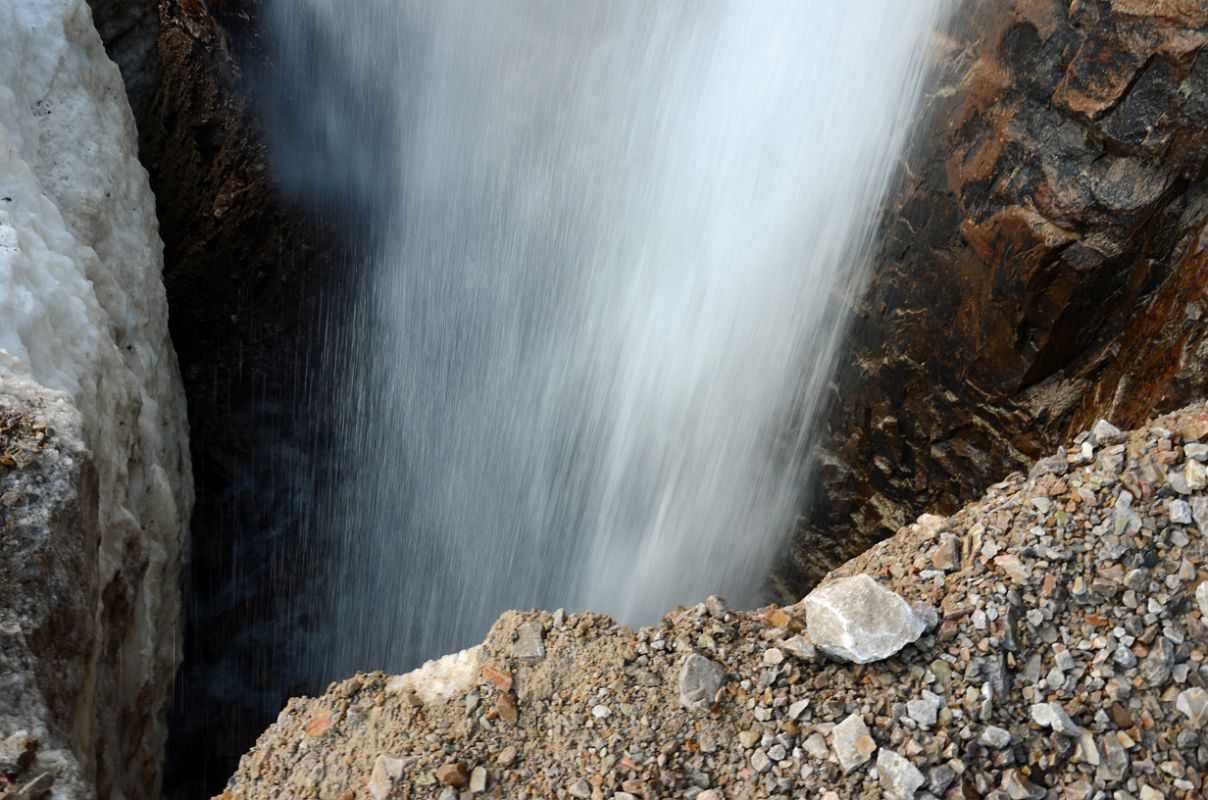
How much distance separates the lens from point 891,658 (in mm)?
3135

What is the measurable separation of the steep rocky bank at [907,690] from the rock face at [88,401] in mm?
959

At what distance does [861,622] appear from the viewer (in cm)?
319

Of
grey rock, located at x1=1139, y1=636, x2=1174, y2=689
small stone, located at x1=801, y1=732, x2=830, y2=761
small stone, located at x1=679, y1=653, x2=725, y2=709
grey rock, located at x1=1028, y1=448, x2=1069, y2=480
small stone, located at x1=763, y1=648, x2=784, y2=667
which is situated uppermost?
grey rock, located at x1=1028, y1=448, x2=1069, y2=480

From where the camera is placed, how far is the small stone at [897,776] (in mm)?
2846

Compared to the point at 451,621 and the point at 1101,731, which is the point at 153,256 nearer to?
the point at 451,621

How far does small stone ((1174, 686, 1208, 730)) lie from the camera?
288 centimetres

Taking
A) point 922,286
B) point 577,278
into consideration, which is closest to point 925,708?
point 922,286

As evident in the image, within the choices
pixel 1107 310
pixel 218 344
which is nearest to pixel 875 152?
pixel 1107 310

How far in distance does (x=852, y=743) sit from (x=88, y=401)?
4.09m

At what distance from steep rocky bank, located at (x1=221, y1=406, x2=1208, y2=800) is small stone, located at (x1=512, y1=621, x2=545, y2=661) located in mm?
12

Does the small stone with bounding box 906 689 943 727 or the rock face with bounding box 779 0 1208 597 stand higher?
the rock face with bounding box 779 0 1208 597

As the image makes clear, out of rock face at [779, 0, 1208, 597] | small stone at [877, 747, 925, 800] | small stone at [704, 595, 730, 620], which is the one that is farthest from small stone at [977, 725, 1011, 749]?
rock face at [779, 0, 1208, 597]

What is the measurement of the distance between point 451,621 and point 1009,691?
5361 millimetres

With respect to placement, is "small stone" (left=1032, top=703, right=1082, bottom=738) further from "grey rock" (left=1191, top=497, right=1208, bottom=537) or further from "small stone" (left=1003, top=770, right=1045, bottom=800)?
"grey rock" (left=1191, top=497, right=1208, bottom=537)
